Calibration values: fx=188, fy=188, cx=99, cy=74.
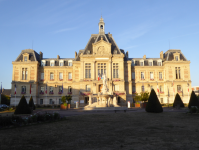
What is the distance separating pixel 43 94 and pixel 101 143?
4617 cm

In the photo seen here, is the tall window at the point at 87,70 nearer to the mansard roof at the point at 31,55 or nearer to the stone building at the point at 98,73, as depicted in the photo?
the stone building at the point at 98,73

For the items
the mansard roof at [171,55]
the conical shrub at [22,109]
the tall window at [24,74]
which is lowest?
the conical shrub at [22,109]

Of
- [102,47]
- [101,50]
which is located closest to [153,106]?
[101,50]

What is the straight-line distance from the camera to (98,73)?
1860 inches

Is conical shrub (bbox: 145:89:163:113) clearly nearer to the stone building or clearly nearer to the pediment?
the stone building

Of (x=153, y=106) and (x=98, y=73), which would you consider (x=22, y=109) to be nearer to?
(x=153, y=106)

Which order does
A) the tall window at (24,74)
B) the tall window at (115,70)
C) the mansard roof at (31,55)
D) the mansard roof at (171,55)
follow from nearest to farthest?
the tall window at (115,70)
the tall window at (24,74)
the mansard roof at (31,55)
the mansard roof at (171,55)

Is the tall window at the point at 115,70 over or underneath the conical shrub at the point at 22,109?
over

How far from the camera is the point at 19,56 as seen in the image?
52094 mm

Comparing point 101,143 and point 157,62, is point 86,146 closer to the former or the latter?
point 101,143

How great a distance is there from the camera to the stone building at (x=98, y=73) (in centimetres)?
4709

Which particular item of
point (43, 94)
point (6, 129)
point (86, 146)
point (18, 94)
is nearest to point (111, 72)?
point (43, 94)

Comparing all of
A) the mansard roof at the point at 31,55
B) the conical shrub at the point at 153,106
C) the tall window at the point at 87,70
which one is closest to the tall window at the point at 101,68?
the tall window at the point at 87,70

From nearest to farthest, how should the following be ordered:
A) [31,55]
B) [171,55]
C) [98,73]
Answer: [98,73] → [31,55] → [171,55]
